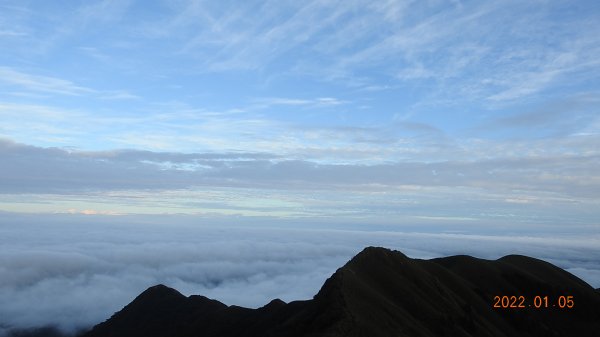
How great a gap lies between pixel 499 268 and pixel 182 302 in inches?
3762

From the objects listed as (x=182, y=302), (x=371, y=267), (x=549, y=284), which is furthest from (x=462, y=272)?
(x=182, y=302)

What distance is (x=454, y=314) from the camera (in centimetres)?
9262

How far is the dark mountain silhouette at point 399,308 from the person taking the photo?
71625 millimetres

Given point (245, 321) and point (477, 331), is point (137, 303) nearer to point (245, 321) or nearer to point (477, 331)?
point (245, 321)

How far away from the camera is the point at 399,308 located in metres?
80.2
